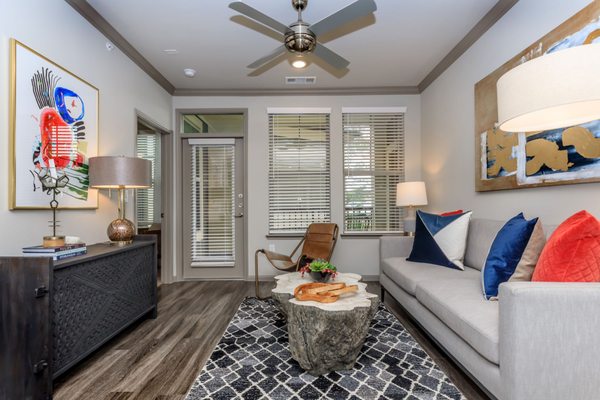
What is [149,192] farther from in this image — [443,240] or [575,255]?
[575,255]

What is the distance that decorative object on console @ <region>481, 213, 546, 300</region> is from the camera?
174 centimetres

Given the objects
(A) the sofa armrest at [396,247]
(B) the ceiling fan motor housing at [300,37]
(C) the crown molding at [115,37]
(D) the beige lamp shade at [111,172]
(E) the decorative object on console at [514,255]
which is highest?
(C) the crown molding at [115,37]

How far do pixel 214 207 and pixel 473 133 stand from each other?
3.33 meters

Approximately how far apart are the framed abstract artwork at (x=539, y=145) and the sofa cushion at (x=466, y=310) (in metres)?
0.91

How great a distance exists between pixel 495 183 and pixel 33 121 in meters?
3.55

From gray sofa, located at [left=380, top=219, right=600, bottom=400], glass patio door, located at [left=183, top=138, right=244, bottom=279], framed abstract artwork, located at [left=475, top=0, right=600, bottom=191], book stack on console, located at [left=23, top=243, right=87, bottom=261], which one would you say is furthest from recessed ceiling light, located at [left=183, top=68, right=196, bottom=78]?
gray sofa, located at [left=380, top=219, right=600, bottom=400]

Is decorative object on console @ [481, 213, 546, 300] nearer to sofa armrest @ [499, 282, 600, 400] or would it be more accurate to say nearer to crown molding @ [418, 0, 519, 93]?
sofa armrest @ [499, 282, 600, 400]

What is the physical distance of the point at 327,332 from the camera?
185cm

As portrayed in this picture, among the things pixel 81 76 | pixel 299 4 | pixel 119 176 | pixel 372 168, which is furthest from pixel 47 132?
pixel 372 168

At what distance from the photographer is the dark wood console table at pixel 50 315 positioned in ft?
5.31

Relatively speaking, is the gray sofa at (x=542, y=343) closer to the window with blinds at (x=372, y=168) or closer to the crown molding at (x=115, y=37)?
the window with blinds at (x=372, y=168)

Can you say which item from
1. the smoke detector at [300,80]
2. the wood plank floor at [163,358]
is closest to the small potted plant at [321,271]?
the wood plank floor at [163,358]

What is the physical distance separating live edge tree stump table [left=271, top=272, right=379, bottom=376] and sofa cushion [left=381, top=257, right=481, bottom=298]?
601mm

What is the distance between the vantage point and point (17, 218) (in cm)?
194
